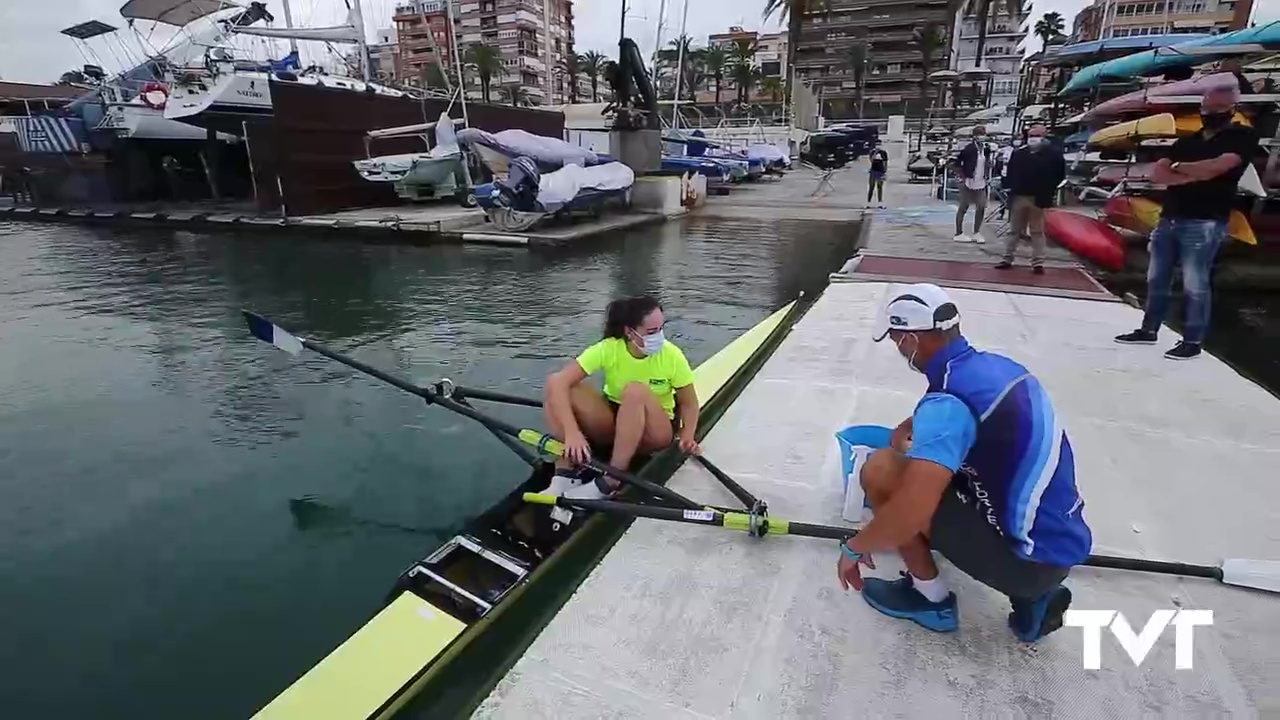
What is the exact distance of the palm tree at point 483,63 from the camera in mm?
61344

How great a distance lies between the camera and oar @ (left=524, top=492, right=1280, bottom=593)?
2553 mm

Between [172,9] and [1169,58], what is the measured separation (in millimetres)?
27265

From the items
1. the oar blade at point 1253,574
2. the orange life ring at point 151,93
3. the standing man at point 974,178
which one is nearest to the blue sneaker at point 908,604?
the oar blade at point 1253,574

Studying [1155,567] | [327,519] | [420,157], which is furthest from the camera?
[420,157]

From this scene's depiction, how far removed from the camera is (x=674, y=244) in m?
14.2

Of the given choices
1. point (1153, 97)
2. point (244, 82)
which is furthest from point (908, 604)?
point (244, 82)

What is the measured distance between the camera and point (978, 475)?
6.41ft

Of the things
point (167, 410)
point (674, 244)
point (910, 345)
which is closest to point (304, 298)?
point (167, 410)

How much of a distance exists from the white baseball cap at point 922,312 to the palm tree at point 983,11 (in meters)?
55.9

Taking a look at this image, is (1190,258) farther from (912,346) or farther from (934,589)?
(912,346)

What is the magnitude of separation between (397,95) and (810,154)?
25616mm

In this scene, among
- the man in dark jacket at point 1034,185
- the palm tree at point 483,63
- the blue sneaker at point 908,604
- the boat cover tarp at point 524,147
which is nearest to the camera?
the blue sneaker at point 908,604

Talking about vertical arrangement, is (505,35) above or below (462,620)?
above

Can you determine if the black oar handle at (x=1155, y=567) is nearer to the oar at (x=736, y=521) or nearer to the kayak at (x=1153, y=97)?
the oar at (x=736, y=521)
